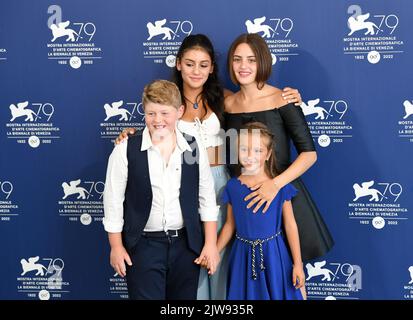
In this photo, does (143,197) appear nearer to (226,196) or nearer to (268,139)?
(226,196)

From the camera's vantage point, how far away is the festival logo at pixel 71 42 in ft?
9.10

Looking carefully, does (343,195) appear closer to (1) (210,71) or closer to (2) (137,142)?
(1) (210,71)

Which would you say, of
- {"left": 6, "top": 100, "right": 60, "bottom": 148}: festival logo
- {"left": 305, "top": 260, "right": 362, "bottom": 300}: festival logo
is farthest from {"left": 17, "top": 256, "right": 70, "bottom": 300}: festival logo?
{"left": 305, "top": 260, "right": 362, "bottom": 300}: festival logo

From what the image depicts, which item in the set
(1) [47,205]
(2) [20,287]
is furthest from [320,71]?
(2) [20,287]

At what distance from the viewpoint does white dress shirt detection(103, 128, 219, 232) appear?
2.05m

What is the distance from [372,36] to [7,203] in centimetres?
225

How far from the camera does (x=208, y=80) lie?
2482 mm

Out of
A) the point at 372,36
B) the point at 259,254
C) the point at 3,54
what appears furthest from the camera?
the point at 3,54

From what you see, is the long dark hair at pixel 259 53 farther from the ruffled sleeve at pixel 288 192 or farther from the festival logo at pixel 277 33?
the ruffled sleeve at pixel 288 192

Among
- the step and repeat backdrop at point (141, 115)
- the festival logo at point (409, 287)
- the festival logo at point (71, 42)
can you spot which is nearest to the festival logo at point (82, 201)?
the step and repeat backdrop at point (141, 115)

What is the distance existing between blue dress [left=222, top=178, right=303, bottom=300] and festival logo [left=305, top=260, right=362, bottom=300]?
0.52 meters

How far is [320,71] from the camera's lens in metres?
2.64

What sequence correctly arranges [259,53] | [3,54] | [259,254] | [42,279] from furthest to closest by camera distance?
[42,279], [3,54], [259,53], [259,254]

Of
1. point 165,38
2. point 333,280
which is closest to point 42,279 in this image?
point 165,38
